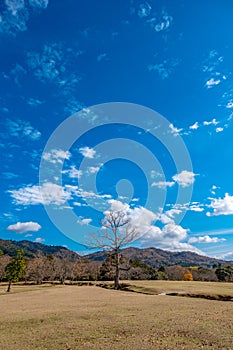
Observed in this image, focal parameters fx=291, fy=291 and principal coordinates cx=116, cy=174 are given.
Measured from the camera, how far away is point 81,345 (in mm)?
14250

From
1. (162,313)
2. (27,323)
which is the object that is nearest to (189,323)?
(162,313)

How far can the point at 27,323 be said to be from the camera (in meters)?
20.4

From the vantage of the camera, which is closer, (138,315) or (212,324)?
(212,324)

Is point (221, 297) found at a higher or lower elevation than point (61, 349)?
higher

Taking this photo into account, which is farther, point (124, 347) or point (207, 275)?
point (207, 275)

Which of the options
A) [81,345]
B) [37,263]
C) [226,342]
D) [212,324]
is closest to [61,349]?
[81,345]

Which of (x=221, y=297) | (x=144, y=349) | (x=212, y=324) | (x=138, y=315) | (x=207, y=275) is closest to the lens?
(x=144, y=349)

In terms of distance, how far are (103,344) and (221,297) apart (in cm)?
2812

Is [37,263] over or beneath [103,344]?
over

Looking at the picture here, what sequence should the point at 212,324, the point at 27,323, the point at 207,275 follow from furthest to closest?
the point at 207,275
the point at 27,323
the point at 212,324

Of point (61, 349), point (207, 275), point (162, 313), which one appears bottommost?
point (61, 349)

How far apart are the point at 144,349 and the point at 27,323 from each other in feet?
35.3

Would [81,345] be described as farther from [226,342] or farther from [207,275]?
[207,275]

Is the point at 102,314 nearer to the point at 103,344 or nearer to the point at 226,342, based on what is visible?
the point at 103,344
